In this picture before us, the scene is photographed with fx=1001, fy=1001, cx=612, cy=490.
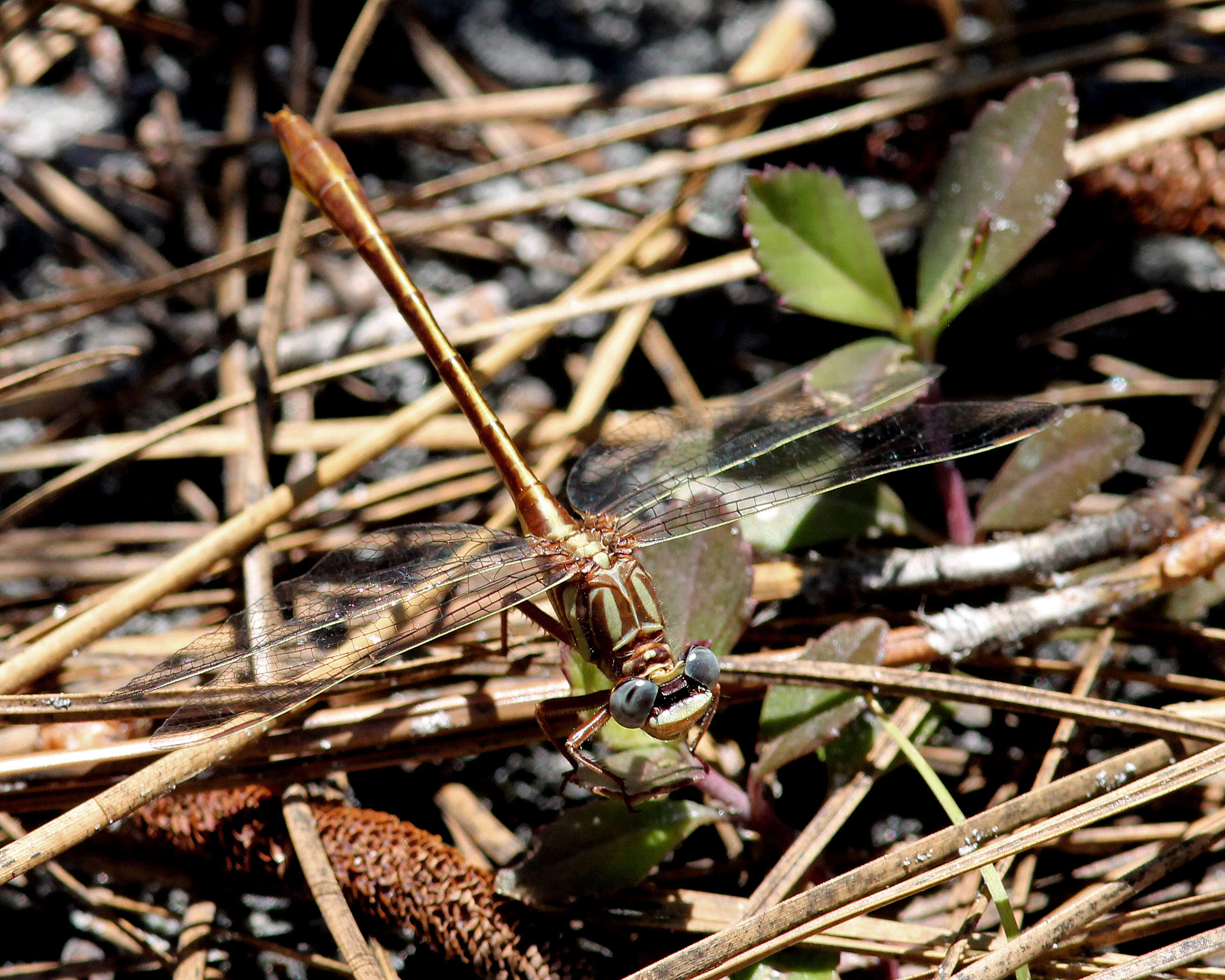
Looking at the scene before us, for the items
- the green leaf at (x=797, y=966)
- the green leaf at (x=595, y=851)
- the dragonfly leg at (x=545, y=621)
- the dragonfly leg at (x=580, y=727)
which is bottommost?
the green leaf at (x=797, y=966)

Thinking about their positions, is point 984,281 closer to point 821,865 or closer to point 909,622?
point 909,622

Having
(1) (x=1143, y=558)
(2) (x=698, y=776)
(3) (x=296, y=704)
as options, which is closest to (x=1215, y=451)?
(1) (x=1143, y=558)

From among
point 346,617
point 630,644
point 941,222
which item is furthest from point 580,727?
point 941,222

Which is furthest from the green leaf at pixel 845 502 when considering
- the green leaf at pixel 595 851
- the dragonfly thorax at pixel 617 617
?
the green leaf at pixel 595 851

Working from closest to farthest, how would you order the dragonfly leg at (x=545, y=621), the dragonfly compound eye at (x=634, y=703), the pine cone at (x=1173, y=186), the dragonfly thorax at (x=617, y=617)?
the dragonfly compound eye at (x=634, y=703) → the dragonfly thorax at (x=617, y=617) → the dragonfly leg at (x=545, y=621) → the pine cone at (x=1173, y=186)

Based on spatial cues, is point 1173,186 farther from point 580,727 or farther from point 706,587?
point 580,727

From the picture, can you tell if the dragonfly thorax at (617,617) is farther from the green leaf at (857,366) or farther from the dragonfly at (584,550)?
the green leaf at (857,366)
